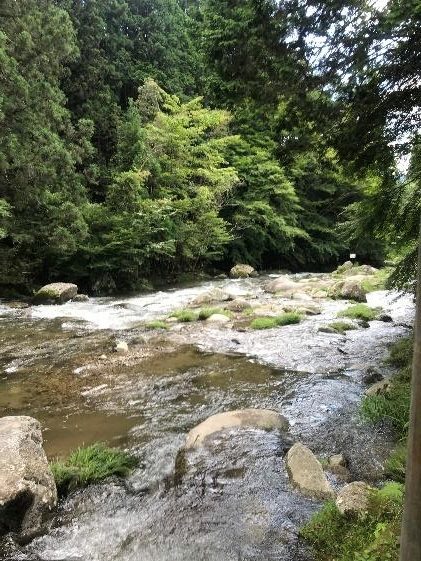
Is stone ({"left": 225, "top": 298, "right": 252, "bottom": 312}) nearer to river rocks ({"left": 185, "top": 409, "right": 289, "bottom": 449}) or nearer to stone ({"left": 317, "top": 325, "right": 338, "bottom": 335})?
stone ({"left": 317, "top": 325, "right": 338, "bottom": 335})

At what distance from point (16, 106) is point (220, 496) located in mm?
13782

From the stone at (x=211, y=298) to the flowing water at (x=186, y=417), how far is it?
3.52 metres

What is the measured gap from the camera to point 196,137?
858 inches

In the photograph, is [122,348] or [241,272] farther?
[241,272]

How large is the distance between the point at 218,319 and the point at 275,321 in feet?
4.79

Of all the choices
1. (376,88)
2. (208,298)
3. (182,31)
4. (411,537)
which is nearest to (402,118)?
(376,88)

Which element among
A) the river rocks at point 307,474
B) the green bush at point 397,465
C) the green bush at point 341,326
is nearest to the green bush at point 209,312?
the green bush at point 341,326

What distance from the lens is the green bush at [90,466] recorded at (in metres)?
4.10

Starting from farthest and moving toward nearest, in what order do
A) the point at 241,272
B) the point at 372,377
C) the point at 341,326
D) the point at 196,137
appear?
the point at 241,272 → the point at 196,137 → the point at 341,326 → the point at 372,377

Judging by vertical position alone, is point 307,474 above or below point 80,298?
below

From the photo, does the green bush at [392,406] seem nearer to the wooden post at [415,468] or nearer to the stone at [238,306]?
the wooden post at [415,468]

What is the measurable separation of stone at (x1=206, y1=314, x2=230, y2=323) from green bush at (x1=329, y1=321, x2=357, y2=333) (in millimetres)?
2619

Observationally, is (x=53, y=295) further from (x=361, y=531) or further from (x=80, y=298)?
(x=361, y=531)

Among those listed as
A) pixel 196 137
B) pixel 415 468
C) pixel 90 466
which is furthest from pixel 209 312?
pixel 196 137
